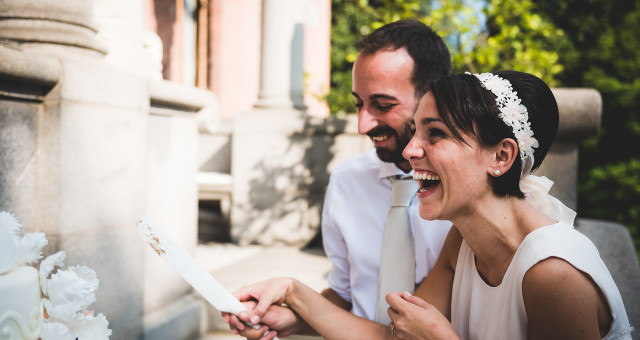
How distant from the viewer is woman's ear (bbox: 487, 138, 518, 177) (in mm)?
1453

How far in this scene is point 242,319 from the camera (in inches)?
65.7

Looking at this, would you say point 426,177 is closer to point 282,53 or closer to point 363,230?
point 363,230

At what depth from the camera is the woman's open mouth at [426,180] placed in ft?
5.11

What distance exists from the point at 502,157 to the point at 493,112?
0.14 metres

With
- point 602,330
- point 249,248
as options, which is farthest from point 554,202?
point 249,248

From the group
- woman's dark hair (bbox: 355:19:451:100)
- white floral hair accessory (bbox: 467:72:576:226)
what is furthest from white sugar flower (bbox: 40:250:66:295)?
woman's dark hair (bbox: 355:19:451:100)

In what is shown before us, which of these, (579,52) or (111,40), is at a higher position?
(579,52)

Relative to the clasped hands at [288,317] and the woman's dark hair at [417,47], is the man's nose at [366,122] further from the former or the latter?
the clasped hands at [288,317]

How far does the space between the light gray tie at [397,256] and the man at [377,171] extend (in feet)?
0.23

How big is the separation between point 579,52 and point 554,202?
27.9 ft

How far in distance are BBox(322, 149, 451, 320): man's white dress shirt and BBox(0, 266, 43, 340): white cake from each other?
1358 mm

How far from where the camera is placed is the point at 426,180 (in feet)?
5.33

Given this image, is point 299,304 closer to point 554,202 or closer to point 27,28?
point 554,202

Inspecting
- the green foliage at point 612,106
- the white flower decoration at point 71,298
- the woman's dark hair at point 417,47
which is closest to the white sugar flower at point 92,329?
the white flower decoration at point 71,298
